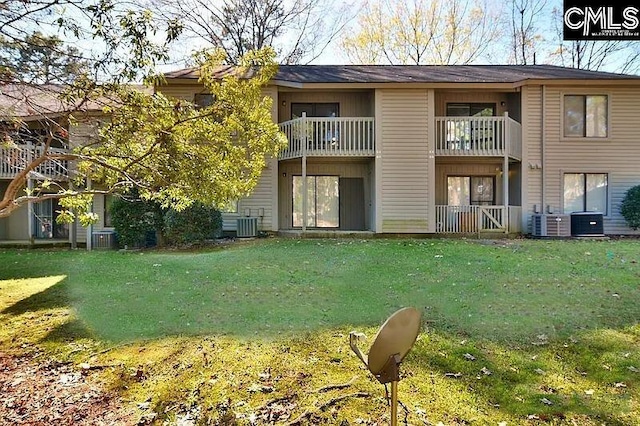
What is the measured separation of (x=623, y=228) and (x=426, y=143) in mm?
7489

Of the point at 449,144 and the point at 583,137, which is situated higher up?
the point at 583,137

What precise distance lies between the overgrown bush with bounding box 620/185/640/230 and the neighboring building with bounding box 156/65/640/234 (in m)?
0.36

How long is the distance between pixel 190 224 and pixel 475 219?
9.08 metres

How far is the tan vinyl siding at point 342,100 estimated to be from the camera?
15758 millimetres

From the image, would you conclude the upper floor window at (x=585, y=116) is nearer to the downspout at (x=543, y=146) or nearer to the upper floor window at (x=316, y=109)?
the downspout at (x=543, y=146)

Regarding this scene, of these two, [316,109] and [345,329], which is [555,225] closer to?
[316,109]

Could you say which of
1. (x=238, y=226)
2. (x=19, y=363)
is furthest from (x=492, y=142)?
(x=19, y=363)

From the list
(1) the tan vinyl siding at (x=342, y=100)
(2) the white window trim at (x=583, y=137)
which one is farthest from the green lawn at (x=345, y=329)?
(1) the tan vinyl siding at (x=342, y=100)

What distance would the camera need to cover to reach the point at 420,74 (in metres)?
15.9

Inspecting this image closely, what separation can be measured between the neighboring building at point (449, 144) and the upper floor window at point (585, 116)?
35 mm

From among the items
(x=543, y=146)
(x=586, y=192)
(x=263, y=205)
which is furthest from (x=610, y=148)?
(x=263, y=205)

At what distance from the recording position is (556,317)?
568cm

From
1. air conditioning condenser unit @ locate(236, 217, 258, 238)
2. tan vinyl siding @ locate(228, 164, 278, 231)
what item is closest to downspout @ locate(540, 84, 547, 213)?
tan vinyl siding @ locate(228, 164, 278, 231)

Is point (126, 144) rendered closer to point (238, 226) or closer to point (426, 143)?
point (238, 226)
